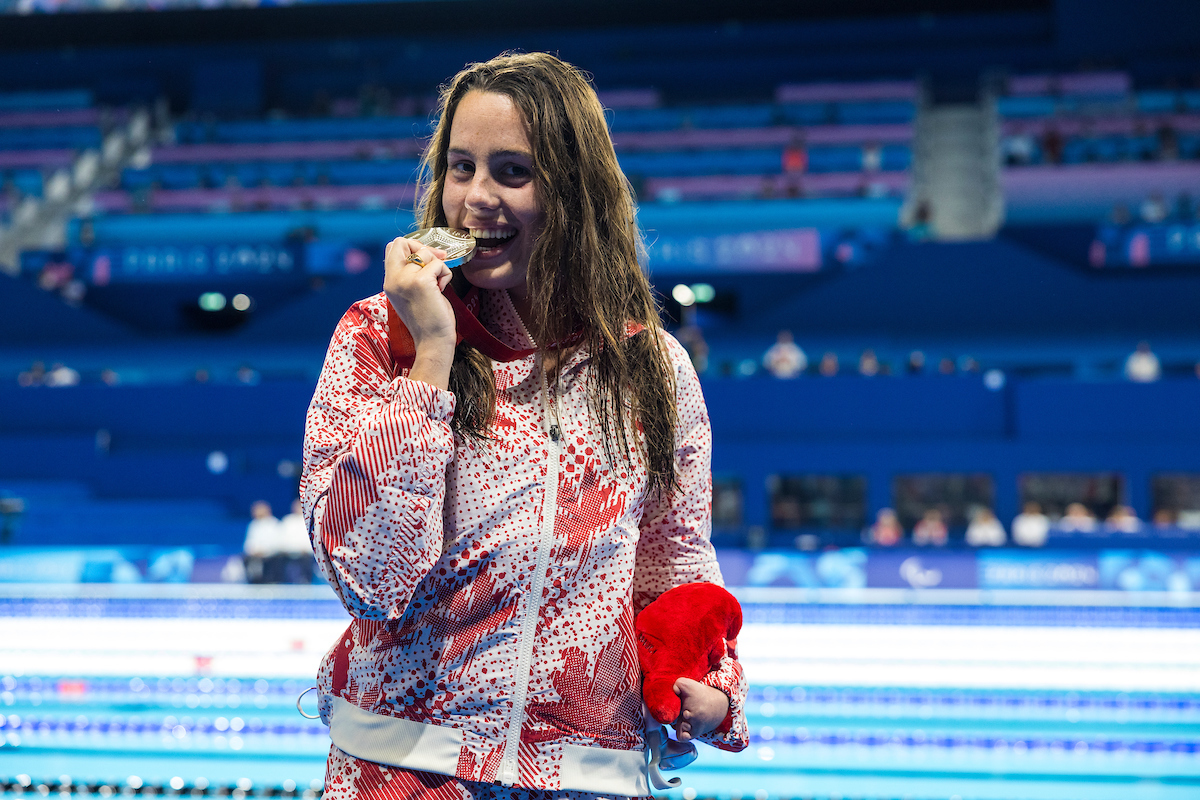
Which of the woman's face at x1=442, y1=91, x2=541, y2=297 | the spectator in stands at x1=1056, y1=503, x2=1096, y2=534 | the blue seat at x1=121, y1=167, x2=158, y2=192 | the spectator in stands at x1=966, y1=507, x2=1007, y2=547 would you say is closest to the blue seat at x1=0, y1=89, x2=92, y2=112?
the blue seat at x1=121, y1=167, x2=158, y2=192

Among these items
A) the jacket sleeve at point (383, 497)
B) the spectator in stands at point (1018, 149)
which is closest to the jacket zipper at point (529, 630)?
the jacket sleeve at point (383, 497)

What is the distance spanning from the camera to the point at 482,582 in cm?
93

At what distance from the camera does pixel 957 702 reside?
4.57m

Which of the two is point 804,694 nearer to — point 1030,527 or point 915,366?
point 1030,527

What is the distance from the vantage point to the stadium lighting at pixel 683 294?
469 inches

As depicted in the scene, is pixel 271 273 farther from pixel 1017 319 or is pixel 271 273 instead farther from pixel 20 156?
pixel 1017 319

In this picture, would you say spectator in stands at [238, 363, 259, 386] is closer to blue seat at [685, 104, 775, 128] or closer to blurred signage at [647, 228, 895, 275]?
blurred signage at [647, 228, 895, 275]

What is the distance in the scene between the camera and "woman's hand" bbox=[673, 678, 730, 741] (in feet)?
3.36

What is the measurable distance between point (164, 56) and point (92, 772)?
17.6 m

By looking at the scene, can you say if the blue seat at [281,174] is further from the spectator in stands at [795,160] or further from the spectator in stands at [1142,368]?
the spectator in stands at [1142,368]

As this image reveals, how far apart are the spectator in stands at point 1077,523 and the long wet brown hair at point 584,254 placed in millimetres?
7299

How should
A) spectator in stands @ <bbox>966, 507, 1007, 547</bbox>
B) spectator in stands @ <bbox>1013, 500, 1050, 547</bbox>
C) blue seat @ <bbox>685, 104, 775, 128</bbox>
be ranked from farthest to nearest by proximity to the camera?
blue seat @ <bbox>685, 104, 775, 128</bbox>
spectator in stands @ <bbox>966, 507, 1007, 547</bbox>
spectator in stands @ <bbox>1013, 500, 1050, 547</bbox>

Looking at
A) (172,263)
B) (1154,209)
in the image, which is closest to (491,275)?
(172,263)

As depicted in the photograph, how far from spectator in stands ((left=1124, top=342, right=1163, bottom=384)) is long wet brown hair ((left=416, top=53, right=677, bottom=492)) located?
954 centimetres
